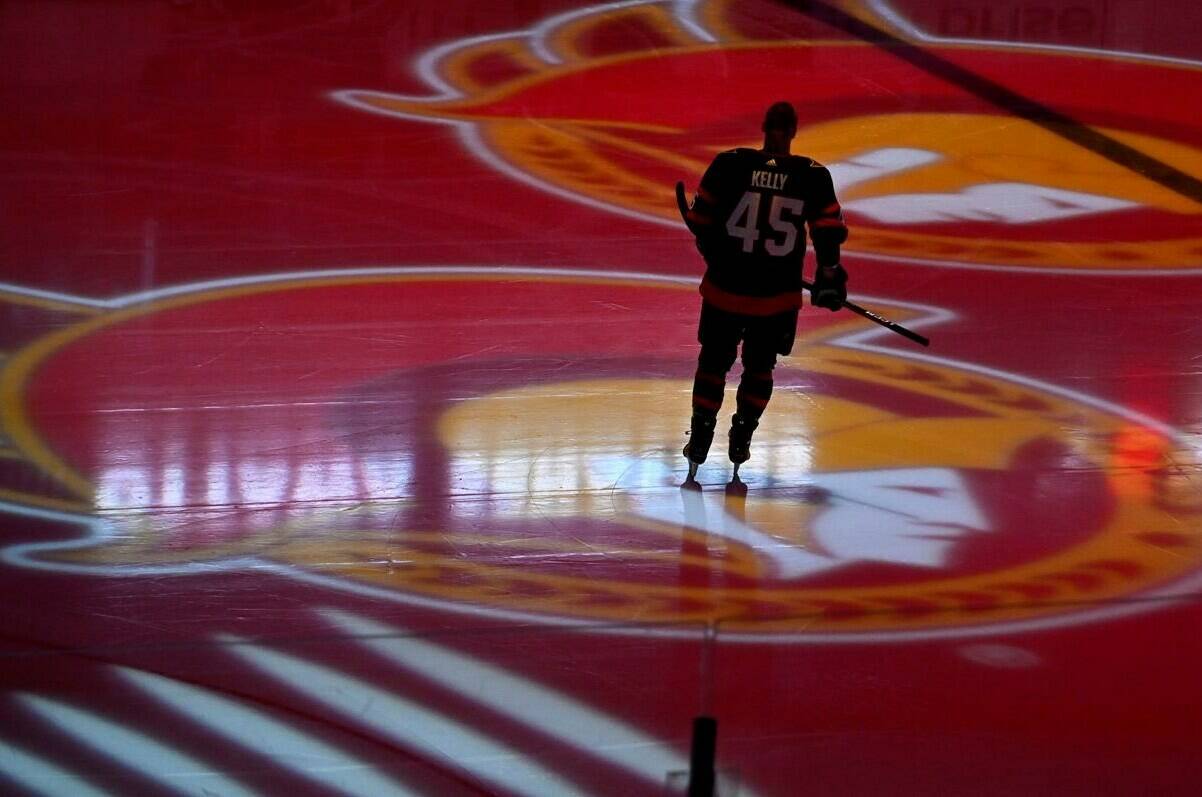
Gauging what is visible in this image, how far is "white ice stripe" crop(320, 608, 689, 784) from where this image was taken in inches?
146

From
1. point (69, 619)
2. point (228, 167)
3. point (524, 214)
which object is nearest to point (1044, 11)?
point (524, 214)

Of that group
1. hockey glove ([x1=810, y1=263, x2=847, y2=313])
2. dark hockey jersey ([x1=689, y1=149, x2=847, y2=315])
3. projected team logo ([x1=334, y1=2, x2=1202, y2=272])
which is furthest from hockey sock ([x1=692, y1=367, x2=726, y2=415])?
projected team logo ([x1=334, y1=2, x2=1202, y2=272])

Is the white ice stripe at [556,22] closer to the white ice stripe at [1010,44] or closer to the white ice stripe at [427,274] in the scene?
the white ice stripe at [1010,44]

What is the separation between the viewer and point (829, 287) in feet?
17.0

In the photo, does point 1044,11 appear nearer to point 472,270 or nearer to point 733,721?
point 472,270

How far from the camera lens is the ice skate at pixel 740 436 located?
549 centimetres

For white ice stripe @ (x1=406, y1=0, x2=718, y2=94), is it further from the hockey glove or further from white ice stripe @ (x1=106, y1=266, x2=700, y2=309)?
the hockey glove

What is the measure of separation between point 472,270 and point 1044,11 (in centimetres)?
675

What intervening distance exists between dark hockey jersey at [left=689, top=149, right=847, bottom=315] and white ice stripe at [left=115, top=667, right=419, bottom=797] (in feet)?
7.70

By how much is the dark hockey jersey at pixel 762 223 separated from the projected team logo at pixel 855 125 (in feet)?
9.51

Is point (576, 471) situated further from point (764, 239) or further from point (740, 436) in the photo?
point (764, 239)

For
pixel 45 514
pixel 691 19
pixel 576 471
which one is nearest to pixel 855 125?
pixel 691 19

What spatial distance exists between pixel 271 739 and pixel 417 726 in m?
0.39

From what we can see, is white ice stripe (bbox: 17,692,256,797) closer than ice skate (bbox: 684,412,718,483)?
Yes
